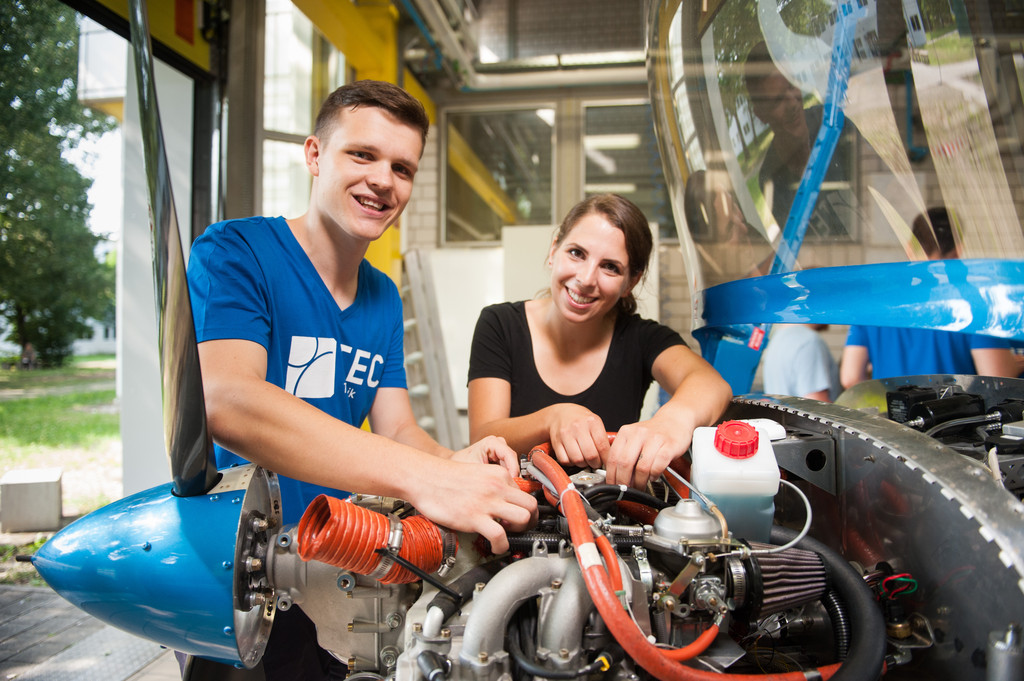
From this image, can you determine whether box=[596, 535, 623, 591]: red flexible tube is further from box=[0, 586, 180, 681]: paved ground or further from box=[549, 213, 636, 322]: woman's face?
box=[0, 586, 180, 681]: paved ground

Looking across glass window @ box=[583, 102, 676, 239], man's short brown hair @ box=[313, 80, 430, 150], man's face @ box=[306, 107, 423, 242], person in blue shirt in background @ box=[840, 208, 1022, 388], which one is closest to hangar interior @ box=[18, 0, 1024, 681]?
man's face @ box=[306, 107, 423, 242]

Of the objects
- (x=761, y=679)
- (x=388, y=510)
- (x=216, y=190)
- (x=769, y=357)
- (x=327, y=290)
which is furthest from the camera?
(x=769, y=357)

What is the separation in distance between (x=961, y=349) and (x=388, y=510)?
2.62 metres

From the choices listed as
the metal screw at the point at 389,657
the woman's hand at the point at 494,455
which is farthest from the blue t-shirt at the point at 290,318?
the metal screw at the point at 389,657

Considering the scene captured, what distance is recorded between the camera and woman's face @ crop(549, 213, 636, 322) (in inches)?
65.2

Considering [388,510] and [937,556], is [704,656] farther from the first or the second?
[388,510]

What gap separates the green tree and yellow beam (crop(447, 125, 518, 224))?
12.9ft

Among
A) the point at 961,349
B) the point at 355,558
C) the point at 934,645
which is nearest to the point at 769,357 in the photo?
the point at 961,349

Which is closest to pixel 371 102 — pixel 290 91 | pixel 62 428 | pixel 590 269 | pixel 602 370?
pixel 590 269

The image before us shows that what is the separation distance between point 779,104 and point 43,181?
325 cm

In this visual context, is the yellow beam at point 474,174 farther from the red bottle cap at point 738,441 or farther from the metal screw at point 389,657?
the metal screw at point 389,657

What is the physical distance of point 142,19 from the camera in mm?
792

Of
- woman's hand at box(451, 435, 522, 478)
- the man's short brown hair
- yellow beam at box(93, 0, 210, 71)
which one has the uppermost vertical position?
yellow beam at box(93, 0, 210, 71)

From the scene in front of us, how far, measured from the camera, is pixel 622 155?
6.45 meters
